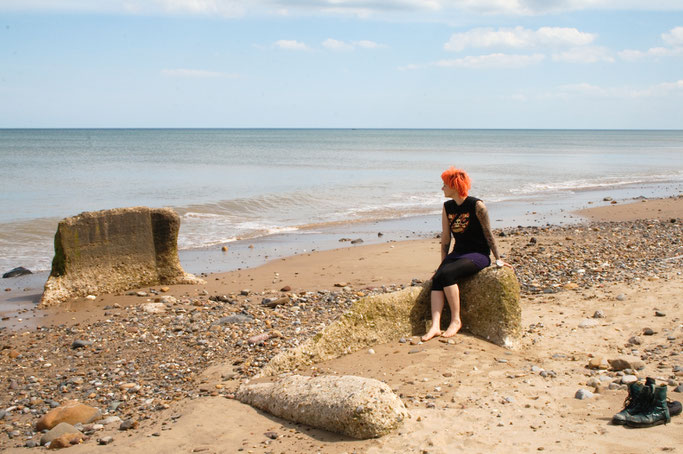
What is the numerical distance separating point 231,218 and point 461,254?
46.6 ft

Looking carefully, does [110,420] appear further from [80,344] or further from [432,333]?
[432,333]

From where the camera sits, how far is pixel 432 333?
6496mm

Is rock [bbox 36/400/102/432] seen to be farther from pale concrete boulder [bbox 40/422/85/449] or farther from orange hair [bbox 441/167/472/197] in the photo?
orange hair [bbox 441/167/472/197]

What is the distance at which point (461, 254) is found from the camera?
688 cm

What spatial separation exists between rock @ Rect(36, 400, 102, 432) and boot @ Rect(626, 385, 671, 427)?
439 centimetres

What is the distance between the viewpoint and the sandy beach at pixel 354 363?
4.72 m

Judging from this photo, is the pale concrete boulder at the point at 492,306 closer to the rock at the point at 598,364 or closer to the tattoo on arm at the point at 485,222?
the tattoo on arm at the point at 485,222

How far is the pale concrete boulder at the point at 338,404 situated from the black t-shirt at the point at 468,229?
98.9 inches

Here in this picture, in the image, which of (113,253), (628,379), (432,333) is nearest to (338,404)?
(432,333)

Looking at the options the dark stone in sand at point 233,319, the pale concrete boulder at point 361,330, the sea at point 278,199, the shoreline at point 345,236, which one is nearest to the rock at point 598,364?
the pale concrete boulder at point 361,330

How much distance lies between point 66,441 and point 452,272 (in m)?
3.91

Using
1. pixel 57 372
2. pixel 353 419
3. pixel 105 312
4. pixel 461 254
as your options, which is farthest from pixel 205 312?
pixel 353 419

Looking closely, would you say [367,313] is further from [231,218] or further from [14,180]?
[14,180]

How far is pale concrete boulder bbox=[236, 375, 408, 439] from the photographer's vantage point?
4.68 metres
